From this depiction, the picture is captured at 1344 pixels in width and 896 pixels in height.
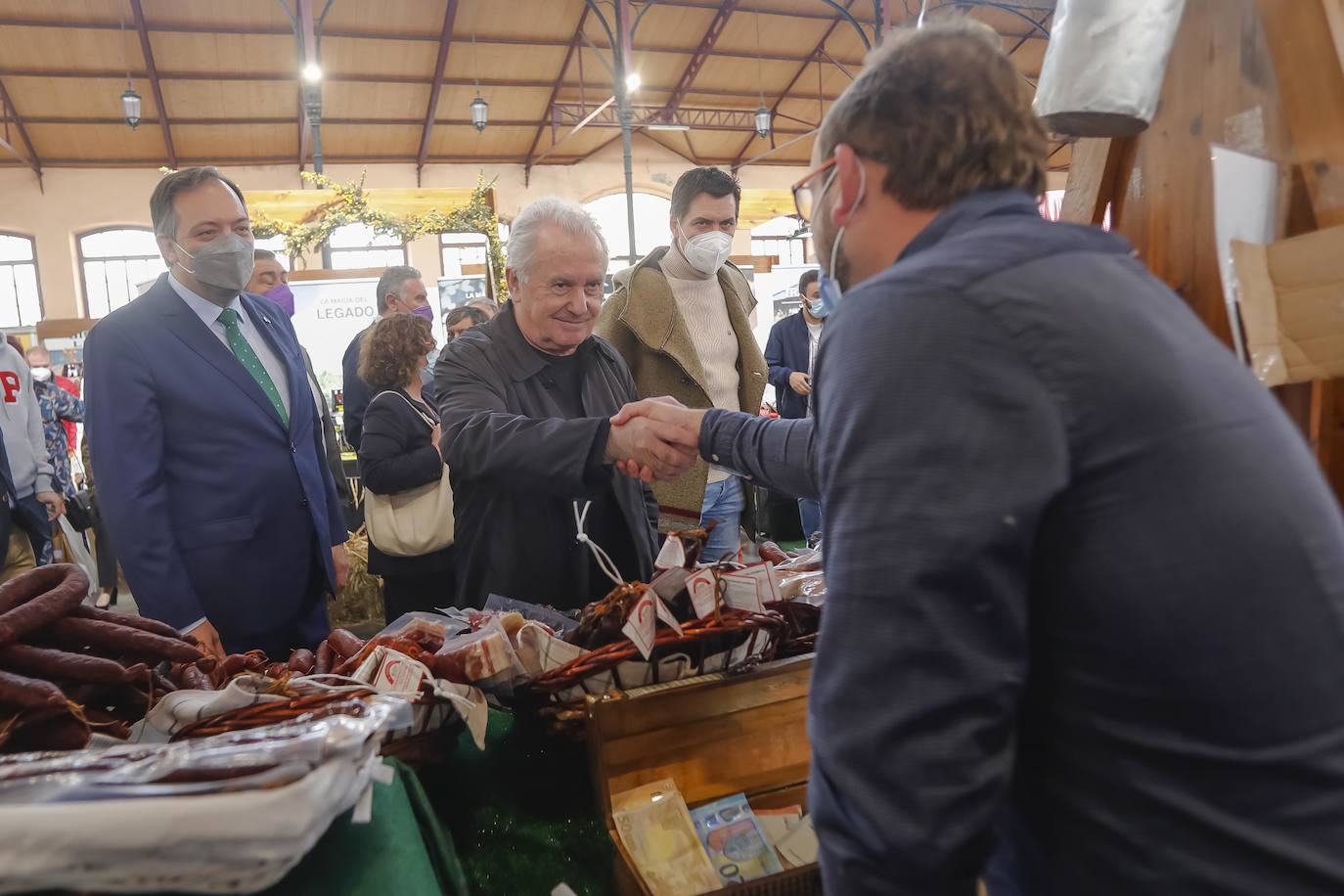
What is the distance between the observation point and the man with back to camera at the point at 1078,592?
0.71 metres

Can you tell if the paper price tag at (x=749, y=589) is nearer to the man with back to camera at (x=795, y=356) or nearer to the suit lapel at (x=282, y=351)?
the suit lapel at (x=282, y=351)

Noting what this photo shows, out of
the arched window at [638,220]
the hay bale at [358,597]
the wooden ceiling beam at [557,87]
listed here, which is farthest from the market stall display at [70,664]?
the arched window at [638,220]

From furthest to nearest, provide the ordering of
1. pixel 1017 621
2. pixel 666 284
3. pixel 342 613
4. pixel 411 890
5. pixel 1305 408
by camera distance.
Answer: pixel 342 613
pixel 666 284
pixel 1305 408
pixel 411 890
pixel 1017 621

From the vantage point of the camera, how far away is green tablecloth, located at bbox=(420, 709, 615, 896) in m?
1.31

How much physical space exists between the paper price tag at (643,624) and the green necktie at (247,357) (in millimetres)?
1446

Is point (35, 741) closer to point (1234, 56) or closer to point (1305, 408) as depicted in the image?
point (1305, 408)

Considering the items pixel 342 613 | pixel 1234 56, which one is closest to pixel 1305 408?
Answer: pixel 1234 56

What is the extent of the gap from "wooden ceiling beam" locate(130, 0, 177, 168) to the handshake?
14.9m

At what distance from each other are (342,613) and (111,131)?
14.3 metres

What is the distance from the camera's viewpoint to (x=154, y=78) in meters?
13.9

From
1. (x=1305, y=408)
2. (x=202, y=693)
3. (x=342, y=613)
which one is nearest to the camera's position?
(x=202, y=693)

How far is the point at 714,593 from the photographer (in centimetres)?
143

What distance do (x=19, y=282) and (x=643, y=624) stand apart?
760 inches

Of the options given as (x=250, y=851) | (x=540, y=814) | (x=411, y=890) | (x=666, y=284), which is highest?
(x=666, y=284)
